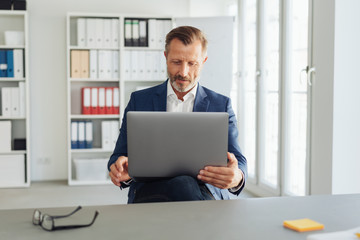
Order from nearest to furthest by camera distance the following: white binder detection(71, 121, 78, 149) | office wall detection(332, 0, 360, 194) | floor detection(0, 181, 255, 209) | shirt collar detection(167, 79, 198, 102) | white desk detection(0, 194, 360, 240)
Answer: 1. white desk detection(0, 194, 360, 240)
2. shirt collar detection(167, 79, 198, 102)
3. office wall detection(332, 0, 360, 194)
4. floor detection(0, 181, 255, 209)
5. white binder detection(71, 121, 78, 149)

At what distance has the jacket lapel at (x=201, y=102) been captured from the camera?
225 centimetres

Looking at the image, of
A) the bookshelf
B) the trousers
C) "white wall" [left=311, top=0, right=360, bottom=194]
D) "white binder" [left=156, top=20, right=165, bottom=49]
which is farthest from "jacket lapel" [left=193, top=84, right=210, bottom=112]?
"white binder" [left=156, top=20, right=165, bottom=49]

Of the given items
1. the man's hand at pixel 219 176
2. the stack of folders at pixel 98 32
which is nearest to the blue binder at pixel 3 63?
the stack of folders at pixel 98 32

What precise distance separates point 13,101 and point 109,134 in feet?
3.68

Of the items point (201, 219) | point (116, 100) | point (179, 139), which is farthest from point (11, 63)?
point (201, 219)

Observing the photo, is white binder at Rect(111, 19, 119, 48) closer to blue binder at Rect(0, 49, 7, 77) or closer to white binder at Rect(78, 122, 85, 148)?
white binder at Rect(78, 122, 85, 148)

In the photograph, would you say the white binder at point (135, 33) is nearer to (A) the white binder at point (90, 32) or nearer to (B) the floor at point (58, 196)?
(A) the white binder at point (90, 32)

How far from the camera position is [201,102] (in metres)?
2.27

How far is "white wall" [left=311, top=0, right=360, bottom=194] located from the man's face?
48.6 inches

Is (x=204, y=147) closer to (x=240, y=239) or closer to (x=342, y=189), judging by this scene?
(x=240, y=239)

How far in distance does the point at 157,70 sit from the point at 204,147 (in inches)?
154

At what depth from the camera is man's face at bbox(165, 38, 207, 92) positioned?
218 cm

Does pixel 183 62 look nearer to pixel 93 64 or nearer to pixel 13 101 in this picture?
pixel 93 64

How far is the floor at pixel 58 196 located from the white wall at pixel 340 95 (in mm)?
1608
